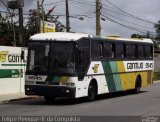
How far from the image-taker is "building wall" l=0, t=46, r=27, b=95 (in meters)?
25.1

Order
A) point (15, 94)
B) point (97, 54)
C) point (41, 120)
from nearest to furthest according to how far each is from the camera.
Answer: point (41, 120), point (97, 54), point (15, 94)

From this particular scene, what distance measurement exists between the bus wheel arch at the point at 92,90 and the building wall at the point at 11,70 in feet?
17.6

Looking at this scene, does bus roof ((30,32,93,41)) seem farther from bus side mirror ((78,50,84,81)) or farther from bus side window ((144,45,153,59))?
bus side window ((144,45,153,59))

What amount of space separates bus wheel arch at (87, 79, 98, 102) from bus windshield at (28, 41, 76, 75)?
6.05 ft

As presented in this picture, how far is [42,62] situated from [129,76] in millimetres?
7166

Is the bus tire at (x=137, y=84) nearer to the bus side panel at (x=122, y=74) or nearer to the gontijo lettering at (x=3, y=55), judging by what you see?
the bus side panel at (x=122, y=74)

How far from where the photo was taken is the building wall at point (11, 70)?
25141mm

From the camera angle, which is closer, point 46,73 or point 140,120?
point 140,120

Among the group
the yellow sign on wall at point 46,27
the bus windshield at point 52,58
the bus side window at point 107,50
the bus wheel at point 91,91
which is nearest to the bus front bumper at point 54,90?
the bus windshield at point 52,58

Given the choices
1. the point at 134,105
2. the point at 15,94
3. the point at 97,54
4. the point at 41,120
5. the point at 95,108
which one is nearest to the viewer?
the point at 41,120

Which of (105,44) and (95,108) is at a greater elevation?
(105,44)

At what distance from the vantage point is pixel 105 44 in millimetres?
23234

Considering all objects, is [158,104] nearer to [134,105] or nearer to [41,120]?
[134,105]

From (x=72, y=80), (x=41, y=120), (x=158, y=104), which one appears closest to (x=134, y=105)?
(x=158, y=104)
